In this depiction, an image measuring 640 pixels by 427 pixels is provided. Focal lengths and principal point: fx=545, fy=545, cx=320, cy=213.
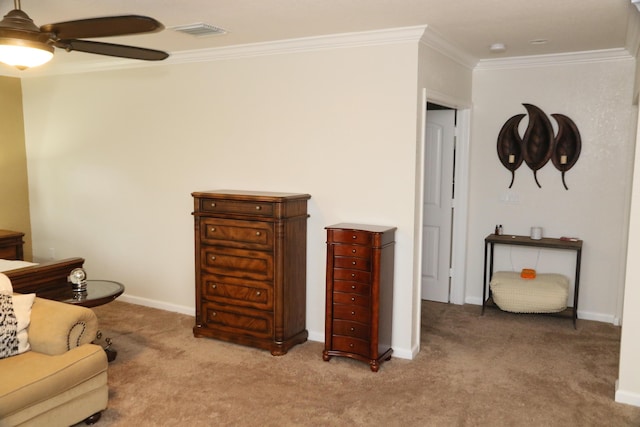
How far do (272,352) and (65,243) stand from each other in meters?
3.12

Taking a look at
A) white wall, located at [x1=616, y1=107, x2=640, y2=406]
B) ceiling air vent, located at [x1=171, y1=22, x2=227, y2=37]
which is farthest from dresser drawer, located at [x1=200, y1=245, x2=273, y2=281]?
white wall, located at [x1=616, y1=107, x2=640, y2=406]

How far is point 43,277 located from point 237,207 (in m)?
1.47

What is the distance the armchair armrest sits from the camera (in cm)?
306

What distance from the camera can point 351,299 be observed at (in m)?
3.97

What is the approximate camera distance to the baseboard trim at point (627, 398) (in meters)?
3.36

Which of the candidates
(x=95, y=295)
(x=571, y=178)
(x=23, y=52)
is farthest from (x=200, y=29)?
(x=571, y=178)

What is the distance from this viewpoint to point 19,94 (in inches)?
239

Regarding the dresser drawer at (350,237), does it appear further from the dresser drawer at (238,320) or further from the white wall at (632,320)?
the white wall at (632,320)

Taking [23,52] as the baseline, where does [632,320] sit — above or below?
below

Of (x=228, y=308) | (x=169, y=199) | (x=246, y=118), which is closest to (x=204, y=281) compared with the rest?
(x=228, y=308)

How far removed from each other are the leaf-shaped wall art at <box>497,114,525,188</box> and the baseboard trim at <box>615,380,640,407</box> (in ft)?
7.91

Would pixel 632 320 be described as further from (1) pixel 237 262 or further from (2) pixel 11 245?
(2) pixel 11 245

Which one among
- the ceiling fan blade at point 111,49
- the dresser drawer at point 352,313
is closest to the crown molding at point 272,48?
the ceiling fan blade at point 111,49

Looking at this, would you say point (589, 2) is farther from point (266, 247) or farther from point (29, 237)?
point (29, 237)
